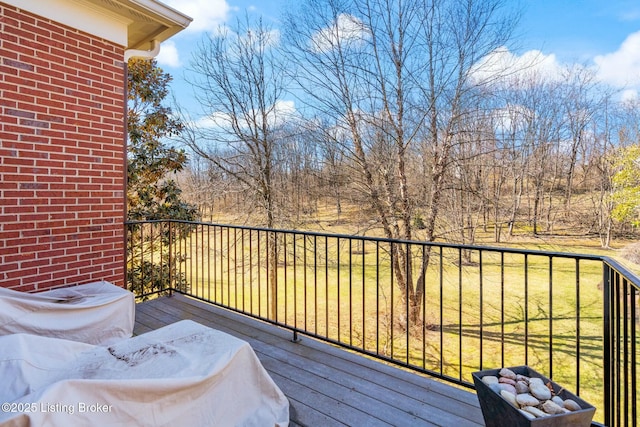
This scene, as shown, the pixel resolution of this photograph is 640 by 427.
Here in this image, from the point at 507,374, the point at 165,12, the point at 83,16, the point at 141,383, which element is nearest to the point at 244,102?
the point at 165,12

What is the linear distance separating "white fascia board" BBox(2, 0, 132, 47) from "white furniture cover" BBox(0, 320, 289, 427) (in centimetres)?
275

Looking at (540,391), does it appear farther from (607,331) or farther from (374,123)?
(374,123)

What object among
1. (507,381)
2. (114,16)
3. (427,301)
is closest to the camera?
(507,381)

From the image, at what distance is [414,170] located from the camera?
7.17 meters

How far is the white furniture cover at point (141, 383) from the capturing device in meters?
1.01

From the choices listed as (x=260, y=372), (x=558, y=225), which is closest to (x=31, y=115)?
(x=260, y=372)

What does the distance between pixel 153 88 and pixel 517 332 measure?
10.2 m

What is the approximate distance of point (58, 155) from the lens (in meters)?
2.83

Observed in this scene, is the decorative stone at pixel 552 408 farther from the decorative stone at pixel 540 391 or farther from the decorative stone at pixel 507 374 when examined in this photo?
the decorative stone at pixel 507 374

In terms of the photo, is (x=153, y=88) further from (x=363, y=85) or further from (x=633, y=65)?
(x=633, y=65)

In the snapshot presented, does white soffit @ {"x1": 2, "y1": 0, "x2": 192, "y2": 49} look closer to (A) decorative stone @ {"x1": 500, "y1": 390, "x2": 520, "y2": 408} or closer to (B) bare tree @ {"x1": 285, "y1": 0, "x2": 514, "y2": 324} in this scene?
(A) decorative stone @ {"x1": 500, "y1": 390, "x2": 520, "y2": 408}

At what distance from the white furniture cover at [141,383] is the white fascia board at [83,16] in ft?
9.02

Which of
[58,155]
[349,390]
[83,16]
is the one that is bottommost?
[349,390]

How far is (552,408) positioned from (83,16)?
13.8ft
